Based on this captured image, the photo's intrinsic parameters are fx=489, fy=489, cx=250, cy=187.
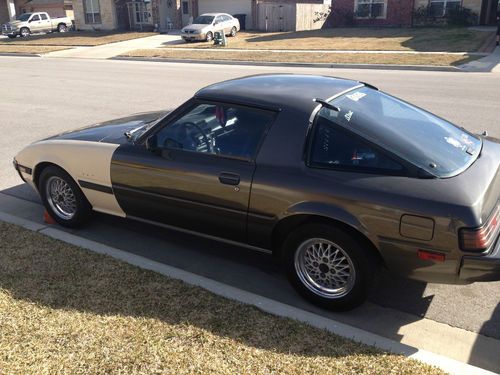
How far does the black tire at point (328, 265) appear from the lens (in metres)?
3.32

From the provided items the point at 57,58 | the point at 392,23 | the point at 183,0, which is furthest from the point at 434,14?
the point at 57,58

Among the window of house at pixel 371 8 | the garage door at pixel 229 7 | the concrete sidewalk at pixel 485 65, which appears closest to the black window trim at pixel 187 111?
the concrete sidewalk at pixel 485 65

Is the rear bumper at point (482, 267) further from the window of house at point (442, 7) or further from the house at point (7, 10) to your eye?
the house at point (7, 10)

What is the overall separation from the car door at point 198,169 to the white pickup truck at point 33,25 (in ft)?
140

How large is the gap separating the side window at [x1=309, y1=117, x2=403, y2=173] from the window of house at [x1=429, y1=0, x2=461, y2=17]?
1203 inches

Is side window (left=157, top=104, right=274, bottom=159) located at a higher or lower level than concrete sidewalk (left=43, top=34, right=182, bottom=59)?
higher

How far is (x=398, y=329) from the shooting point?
11.2 feet

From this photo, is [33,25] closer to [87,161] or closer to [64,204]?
[64,204]

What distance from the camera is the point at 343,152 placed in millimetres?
3422

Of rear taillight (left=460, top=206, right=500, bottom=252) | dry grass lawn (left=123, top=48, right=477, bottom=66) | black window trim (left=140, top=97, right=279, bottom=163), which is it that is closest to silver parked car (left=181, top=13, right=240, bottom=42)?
dry grass lawn (left=123, top=48, right=477, bottom=66)

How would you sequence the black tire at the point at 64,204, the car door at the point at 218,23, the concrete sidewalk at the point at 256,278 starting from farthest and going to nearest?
the car door at the point at 218,23 < the black tire at the point at 64,204 < the concrete sidewalk at the point at 256,278

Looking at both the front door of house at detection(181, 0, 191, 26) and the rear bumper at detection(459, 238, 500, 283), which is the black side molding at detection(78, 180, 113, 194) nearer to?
the rear bumper at detection(459, 238, 500, 283)

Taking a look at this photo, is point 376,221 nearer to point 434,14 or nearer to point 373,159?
point 373,159

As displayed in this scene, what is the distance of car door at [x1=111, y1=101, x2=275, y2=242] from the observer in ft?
12.3
